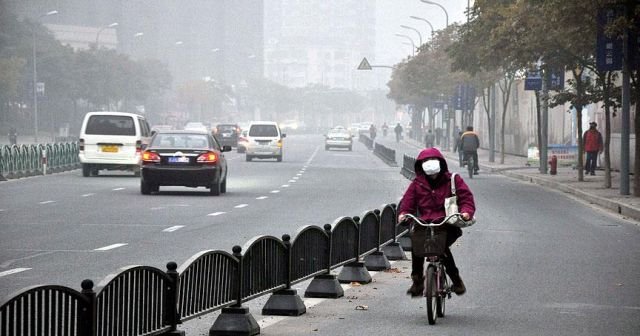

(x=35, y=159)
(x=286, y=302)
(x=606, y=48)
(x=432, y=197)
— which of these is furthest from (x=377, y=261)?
(x=35, y=159)

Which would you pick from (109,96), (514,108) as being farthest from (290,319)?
(109,96)

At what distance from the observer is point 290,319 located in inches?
480

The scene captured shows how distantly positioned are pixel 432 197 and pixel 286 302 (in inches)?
64.9

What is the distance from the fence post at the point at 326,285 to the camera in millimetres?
13914

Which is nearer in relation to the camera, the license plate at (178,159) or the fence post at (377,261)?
the fence post at (377,261)

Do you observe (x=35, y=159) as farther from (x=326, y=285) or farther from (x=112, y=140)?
(x=326, y=285)

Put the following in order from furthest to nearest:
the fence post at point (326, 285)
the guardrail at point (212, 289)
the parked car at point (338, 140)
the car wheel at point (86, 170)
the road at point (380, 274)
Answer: the parked car at point (338, 140) → the car wheel at point (86, 170) → the fence post at point (326, 285) → the road at point (380, 274) → the guardrail at point (212, 289)

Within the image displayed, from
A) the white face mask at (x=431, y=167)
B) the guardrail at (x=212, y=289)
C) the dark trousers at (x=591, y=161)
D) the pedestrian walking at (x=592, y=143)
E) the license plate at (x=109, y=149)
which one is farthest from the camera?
the dark trousers at (x=591, y=161)

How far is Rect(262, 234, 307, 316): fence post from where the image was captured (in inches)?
489

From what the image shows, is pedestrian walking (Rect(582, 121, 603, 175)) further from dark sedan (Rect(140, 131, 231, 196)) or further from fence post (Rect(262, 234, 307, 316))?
fence post (Rect(262, 234, 307, 316))

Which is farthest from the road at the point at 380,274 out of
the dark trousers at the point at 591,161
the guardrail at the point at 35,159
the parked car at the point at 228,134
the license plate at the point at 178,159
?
the parked car at the point at 228,134

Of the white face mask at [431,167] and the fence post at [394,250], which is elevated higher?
the white face mask at [431,167]

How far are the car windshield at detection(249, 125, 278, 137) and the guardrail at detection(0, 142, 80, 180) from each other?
47.0 feet

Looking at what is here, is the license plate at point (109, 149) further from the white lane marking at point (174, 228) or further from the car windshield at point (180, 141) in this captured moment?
the white lane marking at point (174, 228)
